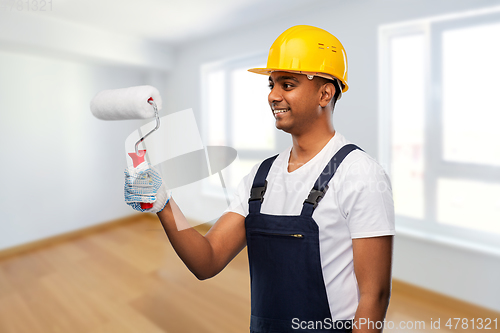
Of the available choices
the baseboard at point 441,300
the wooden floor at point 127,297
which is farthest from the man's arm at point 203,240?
the baseboard at point 441,300

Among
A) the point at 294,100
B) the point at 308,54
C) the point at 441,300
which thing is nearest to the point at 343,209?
the point at 294,100

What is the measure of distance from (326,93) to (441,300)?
2.09 metres

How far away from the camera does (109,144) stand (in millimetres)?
4305

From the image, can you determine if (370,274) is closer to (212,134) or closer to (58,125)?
(212,134)

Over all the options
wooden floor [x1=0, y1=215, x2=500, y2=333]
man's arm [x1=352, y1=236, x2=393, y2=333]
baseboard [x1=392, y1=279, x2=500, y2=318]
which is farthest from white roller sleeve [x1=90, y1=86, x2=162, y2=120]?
baseboard [x1=392, y1=279, x2=500, y2=318]

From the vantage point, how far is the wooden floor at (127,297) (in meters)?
2.19

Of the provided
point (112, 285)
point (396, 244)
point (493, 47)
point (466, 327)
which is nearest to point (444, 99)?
point (493, 47)

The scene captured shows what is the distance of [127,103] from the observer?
82 centimetres

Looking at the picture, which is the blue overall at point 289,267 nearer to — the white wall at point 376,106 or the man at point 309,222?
the man at point 309,222

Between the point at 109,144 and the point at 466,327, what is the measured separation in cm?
410

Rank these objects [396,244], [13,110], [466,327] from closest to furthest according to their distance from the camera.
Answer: [466,327]
[396,244]
[13,110]

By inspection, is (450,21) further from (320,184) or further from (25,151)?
(25,151)

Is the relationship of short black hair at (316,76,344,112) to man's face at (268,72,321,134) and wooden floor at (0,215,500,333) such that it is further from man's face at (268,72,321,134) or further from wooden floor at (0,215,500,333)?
wooden floor at (0,215,500,333)

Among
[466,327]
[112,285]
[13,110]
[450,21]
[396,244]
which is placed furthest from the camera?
[13,110]
